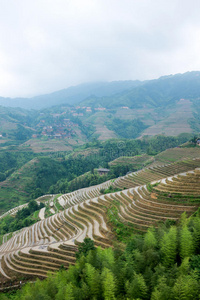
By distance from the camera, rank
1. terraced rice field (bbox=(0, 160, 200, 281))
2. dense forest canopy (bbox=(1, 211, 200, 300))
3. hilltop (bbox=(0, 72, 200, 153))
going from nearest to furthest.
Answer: dense forest canopy (bbox=(1, 211, 200, 300)), terraced rice field (bbox=(0, 160, 200, 281)), hilltop (bbox=(0, 72, 200, 153))

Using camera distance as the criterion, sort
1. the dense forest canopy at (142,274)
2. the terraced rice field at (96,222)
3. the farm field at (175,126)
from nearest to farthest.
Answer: the dense forest canopy at (142,274) < the terraced rice field at (96,222) < the farm field at (175,126)

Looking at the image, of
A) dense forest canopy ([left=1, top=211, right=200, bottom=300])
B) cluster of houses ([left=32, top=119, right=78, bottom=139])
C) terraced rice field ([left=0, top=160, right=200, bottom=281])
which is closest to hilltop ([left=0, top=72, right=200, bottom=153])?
cluster of houses ([left=32, top=119, right=78, bottom=139])

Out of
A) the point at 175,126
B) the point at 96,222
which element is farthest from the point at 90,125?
the point at 96,222

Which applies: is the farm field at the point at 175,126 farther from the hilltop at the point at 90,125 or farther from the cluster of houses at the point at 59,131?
the cluster of houses at the point at 59,131

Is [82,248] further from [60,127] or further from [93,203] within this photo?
[60,127]

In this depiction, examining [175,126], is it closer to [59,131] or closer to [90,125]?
[90,125]

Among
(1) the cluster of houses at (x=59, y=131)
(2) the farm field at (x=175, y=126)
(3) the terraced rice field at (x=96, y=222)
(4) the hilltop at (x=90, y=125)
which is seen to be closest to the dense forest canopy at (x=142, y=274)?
(3) the terraced rice field at (x=96, y=222)

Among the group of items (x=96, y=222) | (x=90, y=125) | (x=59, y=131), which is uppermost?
(x=90, y=125)

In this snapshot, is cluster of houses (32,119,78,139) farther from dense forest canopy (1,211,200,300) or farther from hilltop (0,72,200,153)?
dense forest canopy (1,211,200,300)

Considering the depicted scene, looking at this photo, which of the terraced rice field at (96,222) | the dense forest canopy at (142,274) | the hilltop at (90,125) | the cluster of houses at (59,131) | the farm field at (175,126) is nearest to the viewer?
the dense forest canopy at (142,274)

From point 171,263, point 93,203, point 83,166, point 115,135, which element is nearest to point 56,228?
point 93,203

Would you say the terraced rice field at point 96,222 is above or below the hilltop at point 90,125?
below
